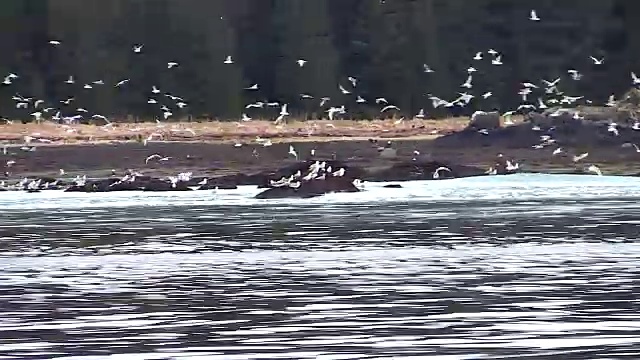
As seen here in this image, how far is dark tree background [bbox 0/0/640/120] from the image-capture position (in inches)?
2048

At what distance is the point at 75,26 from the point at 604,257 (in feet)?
113

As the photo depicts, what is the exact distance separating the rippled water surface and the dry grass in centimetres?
979

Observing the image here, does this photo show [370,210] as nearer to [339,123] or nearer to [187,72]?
[339,123]

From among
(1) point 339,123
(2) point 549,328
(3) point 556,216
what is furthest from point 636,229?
(1) point 339,123

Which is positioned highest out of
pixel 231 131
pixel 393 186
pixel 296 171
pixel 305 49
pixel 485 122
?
pixel 305 49

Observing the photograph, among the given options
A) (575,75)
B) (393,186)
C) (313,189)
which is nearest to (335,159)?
(393,186)

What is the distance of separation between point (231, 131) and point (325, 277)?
25.8 metres

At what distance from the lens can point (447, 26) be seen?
181 ft

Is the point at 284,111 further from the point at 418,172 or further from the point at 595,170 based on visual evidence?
the point at 595,170

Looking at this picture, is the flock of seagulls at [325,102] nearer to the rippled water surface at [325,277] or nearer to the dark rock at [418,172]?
the dark rock at [418,172]

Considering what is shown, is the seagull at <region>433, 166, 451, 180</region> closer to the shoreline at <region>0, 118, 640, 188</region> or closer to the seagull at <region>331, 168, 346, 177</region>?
the shoreline at <region>0, 118, 640, 188</region>

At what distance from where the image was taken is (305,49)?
179 feet

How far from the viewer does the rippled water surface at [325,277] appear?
15.0 m

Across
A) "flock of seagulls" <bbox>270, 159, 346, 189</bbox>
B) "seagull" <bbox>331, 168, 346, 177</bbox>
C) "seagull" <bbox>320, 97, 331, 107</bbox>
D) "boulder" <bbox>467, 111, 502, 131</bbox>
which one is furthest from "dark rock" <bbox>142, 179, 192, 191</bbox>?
"seagull" <bbox>320, 97, 331, 107</bbox>
